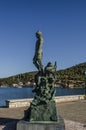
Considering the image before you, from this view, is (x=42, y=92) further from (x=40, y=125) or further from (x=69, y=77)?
(x=69, y=77)

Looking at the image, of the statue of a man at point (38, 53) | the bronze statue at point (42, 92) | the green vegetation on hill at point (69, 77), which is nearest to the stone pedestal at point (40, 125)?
the bronze statue at point (42, 92)

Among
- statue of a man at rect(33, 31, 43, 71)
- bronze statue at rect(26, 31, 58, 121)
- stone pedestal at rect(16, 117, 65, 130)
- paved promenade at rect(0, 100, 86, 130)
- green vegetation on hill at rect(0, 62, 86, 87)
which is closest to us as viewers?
stone pedestal at rect(16, 117, 65, 130)

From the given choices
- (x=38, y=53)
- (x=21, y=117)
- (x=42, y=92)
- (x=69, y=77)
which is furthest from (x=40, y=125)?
(x=69, y=77)

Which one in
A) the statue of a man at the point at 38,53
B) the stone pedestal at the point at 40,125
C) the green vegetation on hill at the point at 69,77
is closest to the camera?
the stone pedestal at the point at 40,125

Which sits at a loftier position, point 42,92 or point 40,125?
point 42,92

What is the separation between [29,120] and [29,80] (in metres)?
138

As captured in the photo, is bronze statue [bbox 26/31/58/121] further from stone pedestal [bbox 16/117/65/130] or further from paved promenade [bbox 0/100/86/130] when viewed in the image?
paved promenade [bbox 0/100/86/130]

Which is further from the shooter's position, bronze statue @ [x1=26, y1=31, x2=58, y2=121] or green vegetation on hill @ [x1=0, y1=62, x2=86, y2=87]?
green vegetation on hill @ [x1=0, y1=62, x2=86, y2=87]

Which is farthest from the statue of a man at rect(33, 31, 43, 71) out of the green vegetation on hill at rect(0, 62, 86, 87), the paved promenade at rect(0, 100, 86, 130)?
the green vegetation on hill at rect(0, 62, 86, 87)

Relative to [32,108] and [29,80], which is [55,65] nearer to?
[32,108]

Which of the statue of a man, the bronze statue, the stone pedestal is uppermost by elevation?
the statue of a man

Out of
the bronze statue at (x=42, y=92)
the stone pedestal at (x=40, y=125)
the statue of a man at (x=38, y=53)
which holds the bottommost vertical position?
the stone pedestal at (x=40, y=125)

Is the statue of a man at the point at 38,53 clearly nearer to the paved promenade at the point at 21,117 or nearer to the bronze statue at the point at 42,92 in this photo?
the bronze statue at the point at 42,92

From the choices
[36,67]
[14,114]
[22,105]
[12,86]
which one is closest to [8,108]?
[22,105]
